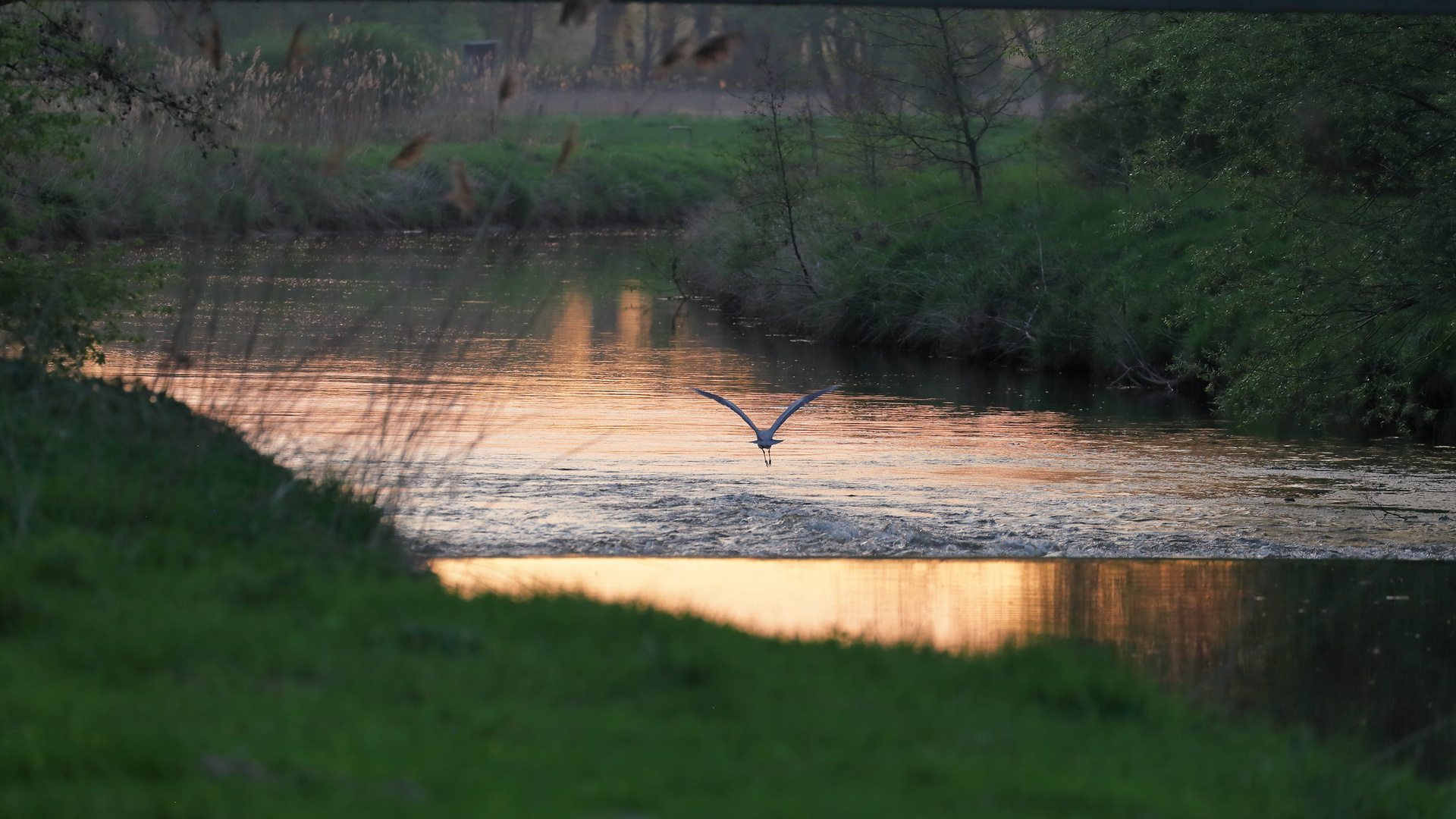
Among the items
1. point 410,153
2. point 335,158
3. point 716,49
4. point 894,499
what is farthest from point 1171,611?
point 335,158

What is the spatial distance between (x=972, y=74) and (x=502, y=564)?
18830mm

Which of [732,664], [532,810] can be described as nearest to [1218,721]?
[732,664]

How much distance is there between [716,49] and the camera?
7.55 metres

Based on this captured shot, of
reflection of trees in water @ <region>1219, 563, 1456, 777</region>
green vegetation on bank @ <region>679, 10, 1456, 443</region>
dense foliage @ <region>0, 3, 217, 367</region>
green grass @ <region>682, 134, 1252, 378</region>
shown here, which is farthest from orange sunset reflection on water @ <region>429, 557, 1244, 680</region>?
green grass @ <region>682, 134, 1252, 378</region>

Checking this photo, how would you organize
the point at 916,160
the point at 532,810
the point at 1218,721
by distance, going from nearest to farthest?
the point at 532,810
the point at 1218,721
the point at 916,160

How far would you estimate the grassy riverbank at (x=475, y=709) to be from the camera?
173 inches

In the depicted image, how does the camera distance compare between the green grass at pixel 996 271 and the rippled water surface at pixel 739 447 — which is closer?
the rippled water surface at pixel 739 447

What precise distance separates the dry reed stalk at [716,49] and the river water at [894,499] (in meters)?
1.93

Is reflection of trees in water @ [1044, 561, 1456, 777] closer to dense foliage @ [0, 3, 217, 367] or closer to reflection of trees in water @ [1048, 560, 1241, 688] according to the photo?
reflection of trees in water @ [1048, 560, 1241, 688]

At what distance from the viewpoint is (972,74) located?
88.8ft

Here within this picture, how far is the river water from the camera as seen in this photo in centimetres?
892

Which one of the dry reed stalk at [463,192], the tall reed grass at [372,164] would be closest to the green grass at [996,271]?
the tall reed grass at [372,164]

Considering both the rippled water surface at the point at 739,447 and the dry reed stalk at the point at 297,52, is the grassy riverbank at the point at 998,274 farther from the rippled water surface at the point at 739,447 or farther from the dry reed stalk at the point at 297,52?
the dry reed stalk at the point at 297,52

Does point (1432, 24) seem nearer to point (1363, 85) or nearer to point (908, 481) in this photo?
point (1363, 85)
